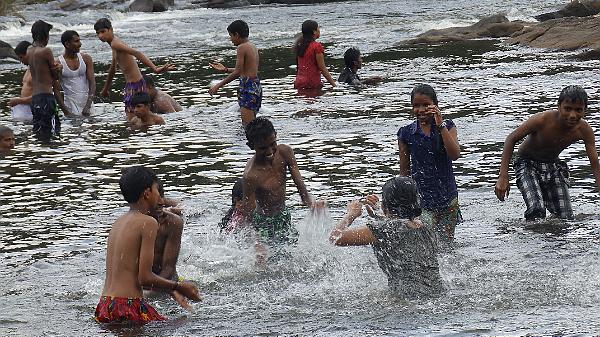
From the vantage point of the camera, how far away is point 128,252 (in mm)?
6785

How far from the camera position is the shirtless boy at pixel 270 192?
27.2 ft

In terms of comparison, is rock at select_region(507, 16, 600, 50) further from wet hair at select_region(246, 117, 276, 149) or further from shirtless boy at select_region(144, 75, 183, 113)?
wet hair at select_region(246, 117, 276, 149)

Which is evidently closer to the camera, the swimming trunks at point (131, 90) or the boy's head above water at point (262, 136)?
the boy's head above water at point (262, 136)

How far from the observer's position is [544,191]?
9578mm

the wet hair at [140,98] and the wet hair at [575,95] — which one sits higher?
the wet hair at [575,95]

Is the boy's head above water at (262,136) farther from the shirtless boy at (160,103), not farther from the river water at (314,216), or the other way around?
the shirtless boy at (160,103)

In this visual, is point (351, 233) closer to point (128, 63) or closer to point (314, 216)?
point (314, 216)

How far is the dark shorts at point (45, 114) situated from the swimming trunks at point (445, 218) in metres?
7.65

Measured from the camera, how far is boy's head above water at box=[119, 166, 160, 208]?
6.73 metres

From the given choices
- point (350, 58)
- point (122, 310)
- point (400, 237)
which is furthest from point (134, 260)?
point (350, 58)

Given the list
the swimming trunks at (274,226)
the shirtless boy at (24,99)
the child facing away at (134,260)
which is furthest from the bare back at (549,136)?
the shirtless boy at (24,99)

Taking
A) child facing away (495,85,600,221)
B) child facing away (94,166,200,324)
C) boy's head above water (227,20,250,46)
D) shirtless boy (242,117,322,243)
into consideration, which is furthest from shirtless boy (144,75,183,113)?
child facing away (94,166,200,324)

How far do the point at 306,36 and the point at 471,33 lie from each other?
8355mm

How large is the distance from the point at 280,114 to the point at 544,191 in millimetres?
6704
